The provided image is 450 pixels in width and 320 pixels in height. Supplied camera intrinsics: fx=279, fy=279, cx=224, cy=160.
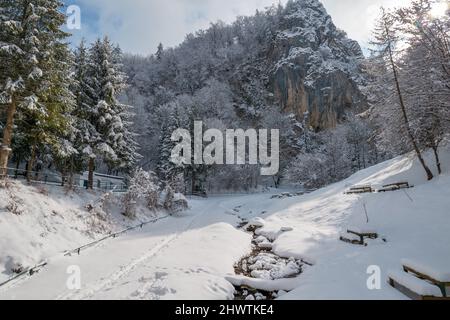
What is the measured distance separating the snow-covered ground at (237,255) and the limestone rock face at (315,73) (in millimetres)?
69134

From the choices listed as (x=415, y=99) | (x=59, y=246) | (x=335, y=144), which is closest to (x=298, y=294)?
(x=59, y=246)

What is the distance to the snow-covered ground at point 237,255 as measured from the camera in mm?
7680

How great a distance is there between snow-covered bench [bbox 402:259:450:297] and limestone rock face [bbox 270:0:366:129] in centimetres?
8026

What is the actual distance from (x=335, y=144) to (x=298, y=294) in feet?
169

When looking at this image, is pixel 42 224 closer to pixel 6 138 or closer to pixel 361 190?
pixel 6 138

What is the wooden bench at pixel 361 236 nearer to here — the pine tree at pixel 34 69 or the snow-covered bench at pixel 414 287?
the snow-covered bench at pixel 414 287

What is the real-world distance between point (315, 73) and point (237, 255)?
82.8 m

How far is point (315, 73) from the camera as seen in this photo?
84750 millimetres

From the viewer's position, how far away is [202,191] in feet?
174

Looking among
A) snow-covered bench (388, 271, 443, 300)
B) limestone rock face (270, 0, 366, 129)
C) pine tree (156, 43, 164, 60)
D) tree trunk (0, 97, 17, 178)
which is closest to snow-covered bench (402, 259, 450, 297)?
snow-covered bench (388, 271, 443, 300)

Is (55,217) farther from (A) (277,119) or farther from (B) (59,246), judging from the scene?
(A) (277,119)

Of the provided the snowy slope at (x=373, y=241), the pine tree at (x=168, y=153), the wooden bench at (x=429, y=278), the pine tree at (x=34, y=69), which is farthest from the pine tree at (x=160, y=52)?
the wooden bench at (x=429, y=278)

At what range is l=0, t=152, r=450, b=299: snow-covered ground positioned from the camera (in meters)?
7.68
